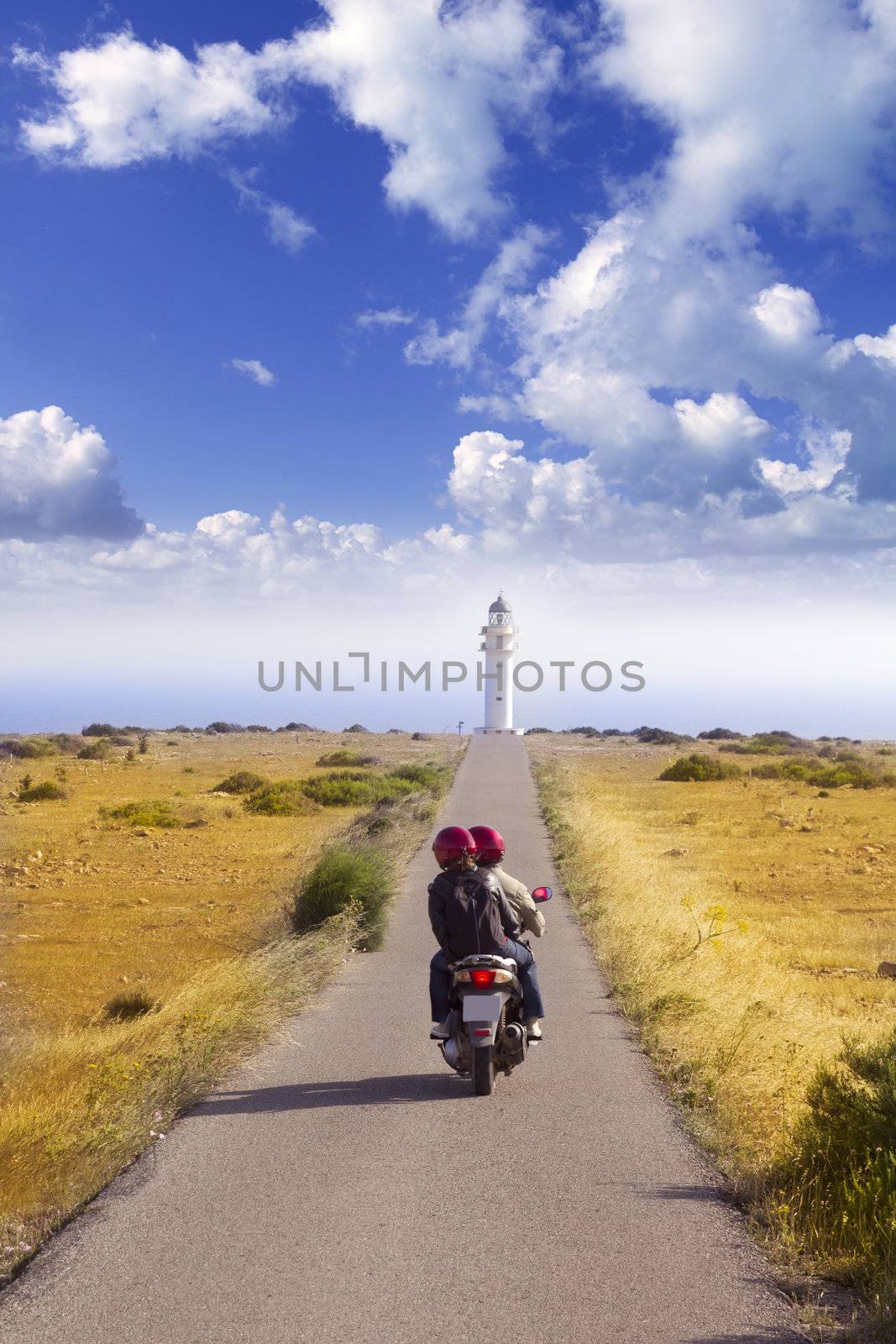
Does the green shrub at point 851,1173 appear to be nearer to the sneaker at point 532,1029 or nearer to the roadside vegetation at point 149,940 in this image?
the sneaker at point 532,1029

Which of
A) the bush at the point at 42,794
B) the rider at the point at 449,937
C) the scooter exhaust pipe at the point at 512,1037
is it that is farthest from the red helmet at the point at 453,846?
the bush at the point at 42,794

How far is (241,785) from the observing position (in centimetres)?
3616

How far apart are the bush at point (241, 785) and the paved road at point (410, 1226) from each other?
2903 centimetres

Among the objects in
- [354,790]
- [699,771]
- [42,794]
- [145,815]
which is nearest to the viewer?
[145,815]

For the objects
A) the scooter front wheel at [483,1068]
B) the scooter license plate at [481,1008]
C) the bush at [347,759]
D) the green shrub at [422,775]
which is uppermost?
the scooter license plate at [481,1008]

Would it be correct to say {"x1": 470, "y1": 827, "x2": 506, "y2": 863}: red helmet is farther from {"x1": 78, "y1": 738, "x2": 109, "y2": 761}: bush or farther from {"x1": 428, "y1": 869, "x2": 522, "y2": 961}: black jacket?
{"x1": 78, "y1": 738, "x2": 109, "y2": 761}: bush

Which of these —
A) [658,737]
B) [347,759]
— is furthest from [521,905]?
[658,737]

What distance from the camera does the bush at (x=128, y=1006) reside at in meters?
10.5

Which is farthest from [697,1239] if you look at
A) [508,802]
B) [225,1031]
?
[508,802]

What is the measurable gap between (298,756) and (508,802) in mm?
27142

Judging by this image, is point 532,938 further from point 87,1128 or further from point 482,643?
point 482,643

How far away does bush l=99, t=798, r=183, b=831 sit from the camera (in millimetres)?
27266

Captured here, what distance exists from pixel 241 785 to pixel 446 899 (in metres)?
30.3

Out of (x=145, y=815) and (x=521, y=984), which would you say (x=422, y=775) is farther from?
(x=521, y=984)
